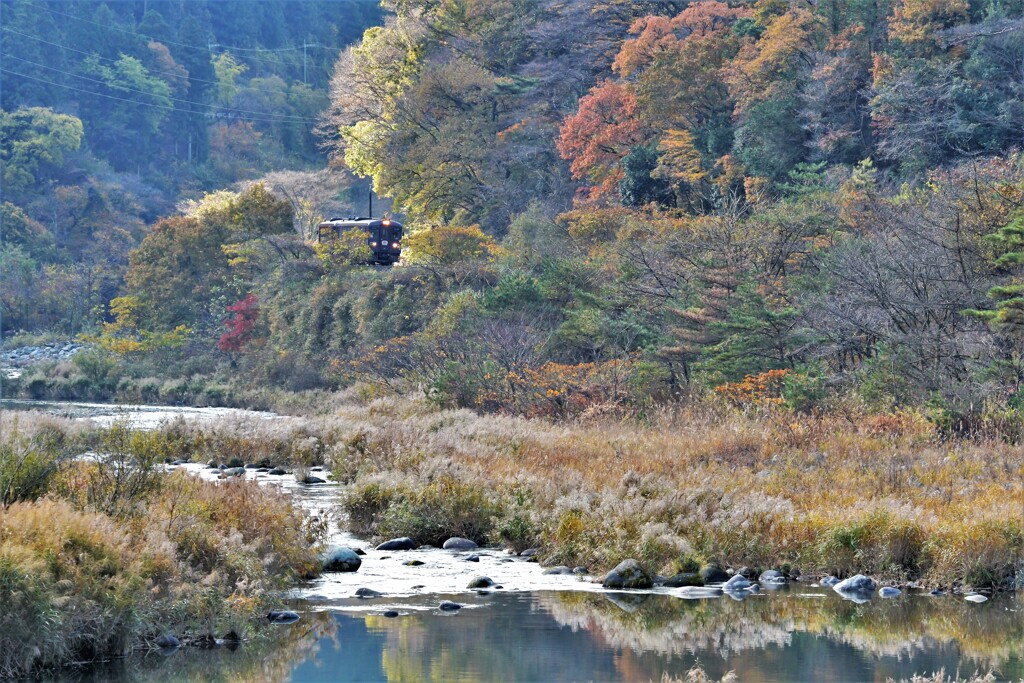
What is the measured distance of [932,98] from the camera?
125 feet

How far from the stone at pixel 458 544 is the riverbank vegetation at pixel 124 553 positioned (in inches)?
85.6

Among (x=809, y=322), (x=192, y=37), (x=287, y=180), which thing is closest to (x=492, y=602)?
(x=809, y=322)

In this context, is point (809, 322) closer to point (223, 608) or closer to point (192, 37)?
point (223, 608)

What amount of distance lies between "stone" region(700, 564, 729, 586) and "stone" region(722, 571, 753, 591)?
17 centimetres

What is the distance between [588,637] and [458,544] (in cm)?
470

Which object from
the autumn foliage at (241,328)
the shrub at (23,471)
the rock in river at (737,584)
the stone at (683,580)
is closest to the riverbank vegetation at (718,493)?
the stone at (683,580)

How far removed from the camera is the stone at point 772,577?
14797mm

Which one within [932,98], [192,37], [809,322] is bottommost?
[809,322]

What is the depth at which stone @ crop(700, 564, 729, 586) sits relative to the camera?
14.8 m

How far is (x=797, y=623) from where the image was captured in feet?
43.2

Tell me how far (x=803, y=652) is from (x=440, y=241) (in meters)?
37.5

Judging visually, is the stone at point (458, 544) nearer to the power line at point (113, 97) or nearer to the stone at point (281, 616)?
the stone at point (281, 616)

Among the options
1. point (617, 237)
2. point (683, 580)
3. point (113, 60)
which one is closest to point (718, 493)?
point (683, 580)

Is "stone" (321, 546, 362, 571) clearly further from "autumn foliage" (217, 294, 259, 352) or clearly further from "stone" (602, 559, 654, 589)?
"autumn foliage" (217, 294, 259, 352)
